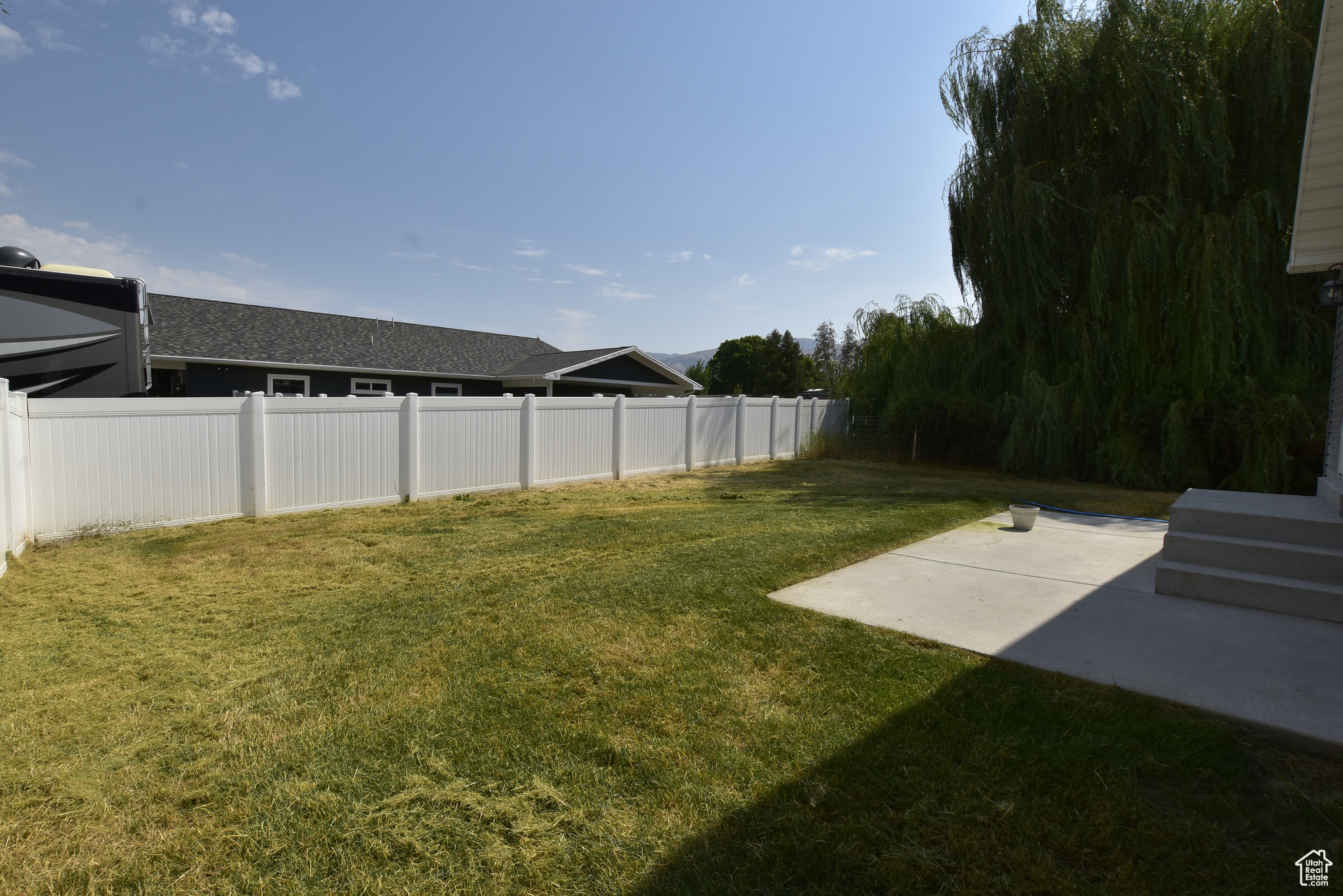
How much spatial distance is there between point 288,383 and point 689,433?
11.4m

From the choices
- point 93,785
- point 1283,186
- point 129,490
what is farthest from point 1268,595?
point 1283,186

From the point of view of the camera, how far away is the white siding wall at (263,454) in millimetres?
5676

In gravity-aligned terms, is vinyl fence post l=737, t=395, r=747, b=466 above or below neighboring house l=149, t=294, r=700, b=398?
below

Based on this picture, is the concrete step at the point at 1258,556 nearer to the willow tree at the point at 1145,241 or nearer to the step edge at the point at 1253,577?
the step edge at the point at 1253,577

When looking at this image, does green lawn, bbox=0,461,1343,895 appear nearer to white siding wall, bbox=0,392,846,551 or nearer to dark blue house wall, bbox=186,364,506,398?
white siding wall, bbox=0,392,846,551

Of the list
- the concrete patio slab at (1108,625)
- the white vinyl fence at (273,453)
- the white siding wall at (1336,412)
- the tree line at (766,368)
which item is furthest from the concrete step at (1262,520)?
the tree line at (766,368)

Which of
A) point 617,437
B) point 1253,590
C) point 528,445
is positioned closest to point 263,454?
point 528,445

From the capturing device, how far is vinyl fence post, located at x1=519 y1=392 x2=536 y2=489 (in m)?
9.70

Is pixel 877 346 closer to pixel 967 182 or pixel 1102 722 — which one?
pixel 967 182

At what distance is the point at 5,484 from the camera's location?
4605 mm

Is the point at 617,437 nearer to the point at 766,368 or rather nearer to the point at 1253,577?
the point at 1253,577

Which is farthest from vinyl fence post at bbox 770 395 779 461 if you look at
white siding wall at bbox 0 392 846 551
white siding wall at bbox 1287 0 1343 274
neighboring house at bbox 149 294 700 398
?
white siding wall at bbox 1287 0 1343 274
